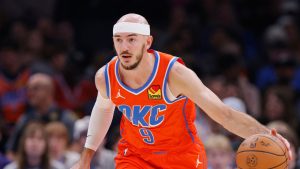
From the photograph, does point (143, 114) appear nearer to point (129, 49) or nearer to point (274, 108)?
point (129, 49)

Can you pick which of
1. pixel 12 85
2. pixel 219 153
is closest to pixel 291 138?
pixel 219 153

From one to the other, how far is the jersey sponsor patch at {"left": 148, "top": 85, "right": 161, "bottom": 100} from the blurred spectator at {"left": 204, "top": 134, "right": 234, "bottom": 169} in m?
2.93

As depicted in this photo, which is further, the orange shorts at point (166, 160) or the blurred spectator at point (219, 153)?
the blurred spectator at point (219, 153)

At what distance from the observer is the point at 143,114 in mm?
6727

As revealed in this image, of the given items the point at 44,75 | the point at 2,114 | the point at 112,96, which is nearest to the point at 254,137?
the point at 112,96

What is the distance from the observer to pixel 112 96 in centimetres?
681

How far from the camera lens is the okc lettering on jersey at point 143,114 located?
670 centimetres

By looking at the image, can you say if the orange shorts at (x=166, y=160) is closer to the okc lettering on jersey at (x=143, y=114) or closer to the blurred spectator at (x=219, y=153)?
the okc lettering on jersey at (x=143, y=114)

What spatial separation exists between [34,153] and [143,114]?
2.85m

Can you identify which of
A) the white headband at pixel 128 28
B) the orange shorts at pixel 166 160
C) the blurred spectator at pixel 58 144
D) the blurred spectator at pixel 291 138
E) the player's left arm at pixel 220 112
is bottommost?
the orange shorts at pixel 166 160

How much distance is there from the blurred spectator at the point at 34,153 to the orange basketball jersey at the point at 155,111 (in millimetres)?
2536

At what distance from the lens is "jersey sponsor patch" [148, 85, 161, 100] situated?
662cm

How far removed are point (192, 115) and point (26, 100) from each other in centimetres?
484

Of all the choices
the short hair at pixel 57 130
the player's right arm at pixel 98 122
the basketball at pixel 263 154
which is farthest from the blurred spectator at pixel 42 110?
the basketball at pixel 263 154
